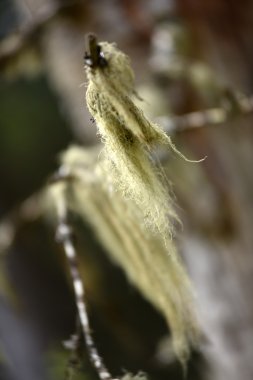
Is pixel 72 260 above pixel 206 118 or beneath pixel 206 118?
beneath

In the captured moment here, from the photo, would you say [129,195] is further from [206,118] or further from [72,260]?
[206,118]

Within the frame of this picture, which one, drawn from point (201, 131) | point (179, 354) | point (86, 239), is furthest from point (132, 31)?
point (86, 239)

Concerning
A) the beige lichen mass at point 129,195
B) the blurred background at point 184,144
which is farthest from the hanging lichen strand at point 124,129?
the blurred background at point 184,144

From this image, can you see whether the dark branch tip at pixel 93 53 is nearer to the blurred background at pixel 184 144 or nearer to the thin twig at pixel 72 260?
the thin twig at pixel 72 260

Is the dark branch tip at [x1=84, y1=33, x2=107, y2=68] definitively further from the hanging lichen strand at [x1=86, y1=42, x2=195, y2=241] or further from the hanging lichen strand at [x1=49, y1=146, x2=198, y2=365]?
the hanging lichen strand at [x1=49, y1=146, x2=198, y2=365]

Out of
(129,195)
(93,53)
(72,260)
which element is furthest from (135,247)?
(93,53)

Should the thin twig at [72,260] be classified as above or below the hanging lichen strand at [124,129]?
above
